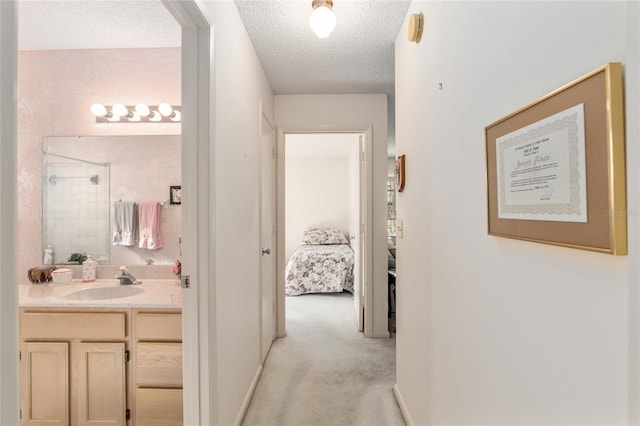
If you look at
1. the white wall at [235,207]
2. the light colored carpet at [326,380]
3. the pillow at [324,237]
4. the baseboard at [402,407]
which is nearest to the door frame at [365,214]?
the light colored carpet at [326,380]

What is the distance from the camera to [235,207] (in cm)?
178

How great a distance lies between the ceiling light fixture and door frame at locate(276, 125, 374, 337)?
1.48 meters

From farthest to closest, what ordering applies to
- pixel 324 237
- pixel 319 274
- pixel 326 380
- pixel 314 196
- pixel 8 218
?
pixel 314 196 < pixel 324 237 < pixel 319 274 < pixel 326 380 < pixel 8 218

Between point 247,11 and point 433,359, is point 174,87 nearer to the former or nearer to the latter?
point 247,11

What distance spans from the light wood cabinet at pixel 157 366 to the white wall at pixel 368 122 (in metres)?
2.00

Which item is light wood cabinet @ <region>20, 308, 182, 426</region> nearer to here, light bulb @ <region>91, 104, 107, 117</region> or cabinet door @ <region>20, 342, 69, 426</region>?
cabinet door @ <region>20, 342, 69, 426</region>

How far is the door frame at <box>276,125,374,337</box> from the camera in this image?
312 centimetres

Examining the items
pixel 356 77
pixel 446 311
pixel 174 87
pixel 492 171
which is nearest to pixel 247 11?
pixel 174 87

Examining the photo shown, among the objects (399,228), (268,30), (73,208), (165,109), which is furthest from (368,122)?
(73,208)

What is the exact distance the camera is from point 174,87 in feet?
7.48

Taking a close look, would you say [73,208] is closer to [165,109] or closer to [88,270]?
[88,270]

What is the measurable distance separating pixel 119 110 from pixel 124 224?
82 cm

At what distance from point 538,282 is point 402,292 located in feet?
4.26

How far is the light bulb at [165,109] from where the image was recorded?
2244 millimetres
